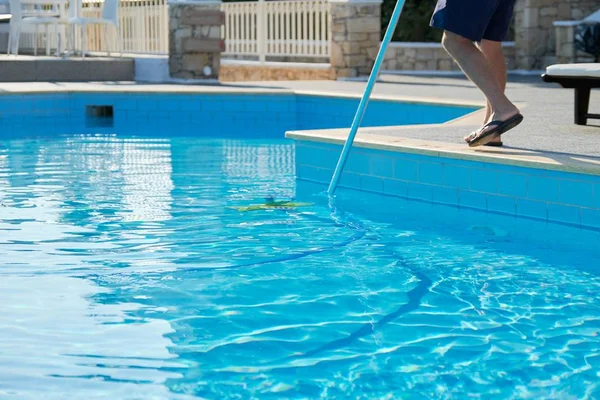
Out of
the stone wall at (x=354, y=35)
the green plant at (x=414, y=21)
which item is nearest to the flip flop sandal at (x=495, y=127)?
the stone wall at (x=354, y=35)

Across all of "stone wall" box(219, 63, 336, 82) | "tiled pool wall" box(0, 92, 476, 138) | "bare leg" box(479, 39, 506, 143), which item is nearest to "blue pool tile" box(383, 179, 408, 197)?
"bare leg" box(479, 39, 506, 143)

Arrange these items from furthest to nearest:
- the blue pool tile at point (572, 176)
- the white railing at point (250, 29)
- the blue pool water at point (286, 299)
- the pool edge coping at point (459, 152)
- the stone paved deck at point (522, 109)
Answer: the white railing at point (250, 29), the stone paved deck at point (522, 109), the pool edge coping at point (459, 152), the blue pool tile at point (572, 176), the blue pool water at point (286, 299)

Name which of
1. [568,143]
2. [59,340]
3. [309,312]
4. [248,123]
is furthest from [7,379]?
[248,123]

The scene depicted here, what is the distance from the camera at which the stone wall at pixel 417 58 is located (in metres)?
15.4

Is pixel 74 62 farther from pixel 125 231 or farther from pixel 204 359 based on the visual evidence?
pixel 204 359

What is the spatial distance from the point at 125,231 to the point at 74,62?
8264 mm

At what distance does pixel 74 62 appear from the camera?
13.0 meters

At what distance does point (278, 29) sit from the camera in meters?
Result: 15.4

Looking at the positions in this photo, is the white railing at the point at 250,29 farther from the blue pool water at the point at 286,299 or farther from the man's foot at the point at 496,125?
the man's foot at the point at 496,125

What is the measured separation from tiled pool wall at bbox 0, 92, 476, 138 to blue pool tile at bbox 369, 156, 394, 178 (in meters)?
4.09

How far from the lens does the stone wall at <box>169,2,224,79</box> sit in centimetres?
1286

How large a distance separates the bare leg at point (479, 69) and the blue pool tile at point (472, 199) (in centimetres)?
41

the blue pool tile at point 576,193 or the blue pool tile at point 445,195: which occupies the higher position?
the blue pool tile at point 576,193

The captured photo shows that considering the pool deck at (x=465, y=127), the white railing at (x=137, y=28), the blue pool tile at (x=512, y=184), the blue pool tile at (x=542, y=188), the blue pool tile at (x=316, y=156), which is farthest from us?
the white railing at (x=137, y=28)
